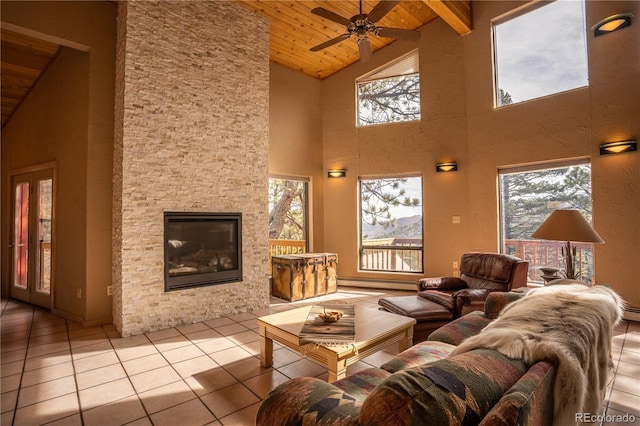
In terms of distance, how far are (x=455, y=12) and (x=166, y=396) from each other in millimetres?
6106

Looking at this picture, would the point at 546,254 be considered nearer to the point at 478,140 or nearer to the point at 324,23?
the point at 478,140

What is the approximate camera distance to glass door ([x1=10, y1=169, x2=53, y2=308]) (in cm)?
488

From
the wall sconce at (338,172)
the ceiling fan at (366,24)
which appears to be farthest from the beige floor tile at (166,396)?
the wall sconce at (338,172)

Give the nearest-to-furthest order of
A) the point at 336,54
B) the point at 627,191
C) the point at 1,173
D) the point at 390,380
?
the point at 390,380, the point at 627,191, the point at 1,173, the point at 336,54

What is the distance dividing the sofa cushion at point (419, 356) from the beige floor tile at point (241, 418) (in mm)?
970

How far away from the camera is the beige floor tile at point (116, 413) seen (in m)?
2.16

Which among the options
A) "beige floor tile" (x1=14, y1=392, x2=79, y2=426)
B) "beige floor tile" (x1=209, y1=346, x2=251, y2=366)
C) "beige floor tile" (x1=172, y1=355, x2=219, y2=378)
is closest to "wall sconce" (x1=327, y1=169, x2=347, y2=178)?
"beige floor tile" (x1=209, y1=346, x2=251, y2=366)

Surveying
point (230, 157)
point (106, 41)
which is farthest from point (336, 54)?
point (106, 41)

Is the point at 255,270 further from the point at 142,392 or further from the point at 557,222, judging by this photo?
the point at 557,222

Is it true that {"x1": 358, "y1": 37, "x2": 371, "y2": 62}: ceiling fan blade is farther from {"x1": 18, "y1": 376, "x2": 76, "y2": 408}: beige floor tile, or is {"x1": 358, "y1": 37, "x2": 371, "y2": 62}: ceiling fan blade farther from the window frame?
{"x1": 18, "y1": 376, "x2": 76, "y2": 408}: beige floor tile

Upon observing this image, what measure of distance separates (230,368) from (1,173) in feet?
19.6

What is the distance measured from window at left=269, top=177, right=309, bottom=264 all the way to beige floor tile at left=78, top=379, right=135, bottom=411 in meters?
4.09

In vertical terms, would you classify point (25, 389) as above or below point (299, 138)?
below

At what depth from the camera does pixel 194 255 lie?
4285 millimetres
